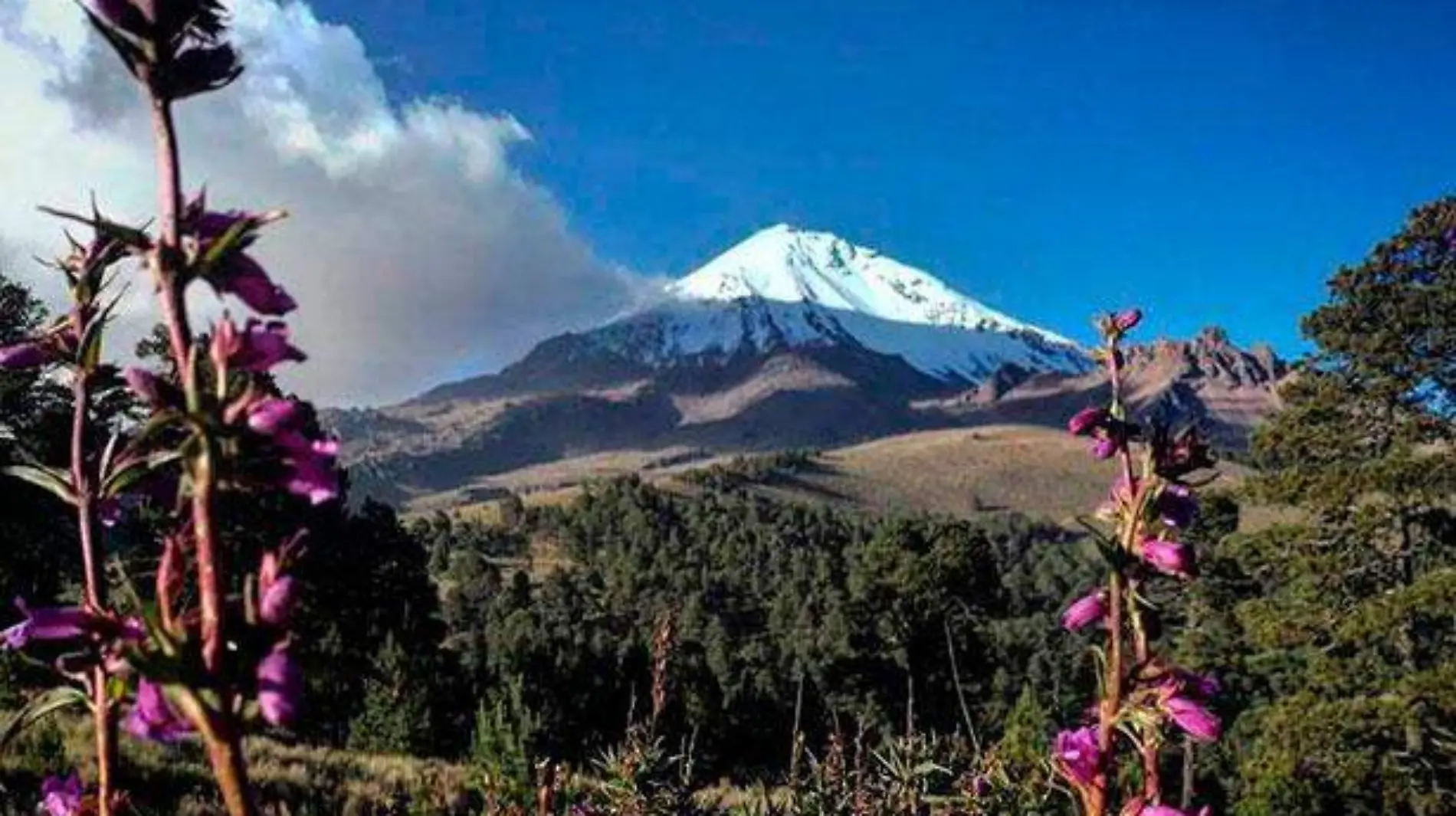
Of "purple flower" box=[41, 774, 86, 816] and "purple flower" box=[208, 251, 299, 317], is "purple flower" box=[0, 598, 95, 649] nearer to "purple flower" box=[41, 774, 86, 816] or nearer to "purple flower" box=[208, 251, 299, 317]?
"purple flower" box=[208, 251, 299, 317]

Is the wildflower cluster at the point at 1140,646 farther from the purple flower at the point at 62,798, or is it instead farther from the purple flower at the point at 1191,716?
the purple flower at the point at 62,798

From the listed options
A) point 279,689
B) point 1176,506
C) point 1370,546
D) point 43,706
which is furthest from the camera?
point 1370,546

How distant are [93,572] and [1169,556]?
2.50 metres

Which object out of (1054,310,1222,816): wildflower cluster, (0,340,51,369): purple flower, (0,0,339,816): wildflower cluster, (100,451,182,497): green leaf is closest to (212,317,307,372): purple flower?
(0,0,339,816): wildflower cluster

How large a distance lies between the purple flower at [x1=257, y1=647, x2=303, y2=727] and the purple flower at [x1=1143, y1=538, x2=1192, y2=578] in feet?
7.71

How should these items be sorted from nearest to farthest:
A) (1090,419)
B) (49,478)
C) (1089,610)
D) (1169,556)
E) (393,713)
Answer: (49,478)
(1169,556)
(1089,610)
(1090,419)
(393,713)

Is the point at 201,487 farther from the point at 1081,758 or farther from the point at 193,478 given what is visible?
the point at 1081,758

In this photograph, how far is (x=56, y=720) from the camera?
1283 cm

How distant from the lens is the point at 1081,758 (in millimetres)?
3230

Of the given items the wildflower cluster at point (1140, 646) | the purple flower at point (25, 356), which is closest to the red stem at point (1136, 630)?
the wildflower cluster at point (1140, 646)

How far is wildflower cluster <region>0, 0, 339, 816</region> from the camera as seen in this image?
1.57 m

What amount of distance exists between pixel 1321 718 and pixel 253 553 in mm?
19130

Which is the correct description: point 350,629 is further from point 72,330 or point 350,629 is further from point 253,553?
point 72,330

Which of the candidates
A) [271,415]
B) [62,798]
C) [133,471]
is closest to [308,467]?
[271,415]
